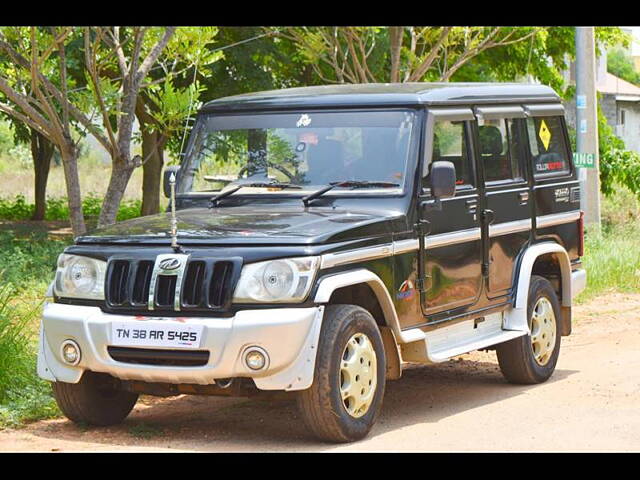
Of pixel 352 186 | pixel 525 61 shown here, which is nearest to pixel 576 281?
pixel 352 186

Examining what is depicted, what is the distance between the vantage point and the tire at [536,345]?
9391 millimetres

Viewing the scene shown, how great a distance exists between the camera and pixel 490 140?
9211 millimetres

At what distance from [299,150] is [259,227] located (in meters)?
1.21

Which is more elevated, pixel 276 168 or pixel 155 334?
pixel 276 168

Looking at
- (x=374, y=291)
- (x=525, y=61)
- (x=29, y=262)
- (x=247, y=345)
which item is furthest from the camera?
(x=525, y=61)

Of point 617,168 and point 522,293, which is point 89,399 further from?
point 617,168

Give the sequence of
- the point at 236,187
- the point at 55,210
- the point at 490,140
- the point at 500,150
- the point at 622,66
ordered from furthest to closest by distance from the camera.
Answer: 1. the point at 622,66
2. the point at 55,210
3. the point at 500,150
4. the point at 490,140
5. the point at 236,187

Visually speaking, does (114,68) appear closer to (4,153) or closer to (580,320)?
(580,320)

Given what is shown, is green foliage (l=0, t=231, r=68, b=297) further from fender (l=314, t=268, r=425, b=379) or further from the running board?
fender (l=314, t=268, r=425, b=379)

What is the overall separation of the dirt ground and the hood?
3.73 ft

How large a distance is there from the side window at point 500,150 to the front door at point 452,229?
230 mm

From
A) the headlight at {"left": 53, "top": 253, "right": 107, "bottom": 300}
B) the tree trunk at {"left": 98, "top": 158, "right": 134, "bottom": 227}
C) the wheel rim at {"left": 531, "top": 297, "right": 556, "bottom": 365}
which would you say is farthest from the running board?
the tree trunk at {"left": 98, "top": 158, "right": 134, "bottom": 227}

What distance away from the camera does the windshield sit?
324 inches

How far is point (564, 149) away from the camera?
1027 cm
